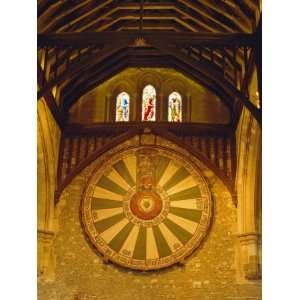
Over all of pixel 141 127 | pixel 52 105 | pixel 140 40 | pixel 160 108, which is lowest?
pixel 141 127

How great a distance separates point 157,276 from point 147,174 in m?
1.83

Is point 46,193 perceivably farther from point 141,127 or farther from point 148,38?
point 148,38

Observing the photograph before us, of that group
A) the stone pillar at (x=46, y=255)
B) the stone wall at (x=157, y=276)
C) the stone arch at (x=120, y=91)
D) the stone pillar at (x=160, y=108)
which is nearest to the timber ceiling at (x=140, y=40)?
the stone arch at (x=120, y=91)

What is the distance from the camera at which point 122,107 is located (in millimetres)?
12453

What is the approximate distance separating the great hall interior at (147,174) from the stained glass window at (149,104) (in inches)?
0.8

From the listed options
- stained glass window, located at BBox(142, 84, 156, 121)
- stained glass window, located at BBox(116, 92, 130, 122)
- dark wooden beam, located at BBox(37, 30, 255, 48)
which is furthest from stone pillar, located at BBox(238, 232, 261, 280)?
dark wooden beam, located at BBox(37, 30, 255, 48)

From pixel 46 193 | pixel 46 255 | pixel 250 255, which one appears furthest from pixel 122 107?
pixel 250 255

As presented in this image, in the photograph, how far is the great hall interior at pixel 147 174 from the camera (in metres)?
11.1

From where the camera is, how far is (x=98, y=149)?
1184 centimetres

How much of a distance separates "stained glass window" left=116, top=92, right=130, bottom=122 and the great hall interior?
→ 0.06 feet

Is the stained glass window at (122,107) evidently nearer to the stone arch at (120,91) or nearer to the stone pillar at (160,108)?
the stone arch at (120,91)

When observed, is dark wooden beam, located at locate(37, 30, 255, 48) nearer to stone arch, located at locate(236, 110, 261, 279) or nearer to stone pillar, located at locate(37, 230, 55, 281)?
stone arch, located at locate(236, 110, 261, 279)
